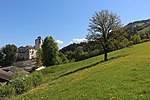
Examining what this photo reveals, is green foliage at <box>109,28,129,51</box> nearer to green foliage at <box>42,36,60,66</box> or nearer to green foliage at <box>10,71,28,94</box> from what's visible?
green foliage at <box>10,71,28,94</box>

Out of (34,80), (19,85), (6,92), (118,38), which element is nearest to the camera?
(6,92)

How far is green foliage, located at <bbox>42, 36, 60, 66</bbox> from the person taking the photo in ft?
388

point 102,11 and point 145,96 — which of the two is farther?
point 102,11

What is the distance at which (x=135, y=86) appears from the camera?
1995 cm

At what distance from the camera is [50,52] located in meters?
118

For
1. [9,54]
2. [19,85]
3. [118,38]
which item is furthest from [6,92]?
[9,54]

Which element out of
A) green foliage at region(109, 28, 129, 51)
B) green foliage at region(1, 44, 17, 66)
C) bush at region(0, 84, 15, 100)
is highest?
green foliage at region(1, 44, 17, 66)

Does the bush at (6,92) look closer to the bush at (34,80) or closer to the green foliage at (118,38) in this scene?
the bush at (34,80)

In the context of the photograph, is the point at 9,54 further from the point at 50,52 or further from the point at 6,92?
the point at 6,92

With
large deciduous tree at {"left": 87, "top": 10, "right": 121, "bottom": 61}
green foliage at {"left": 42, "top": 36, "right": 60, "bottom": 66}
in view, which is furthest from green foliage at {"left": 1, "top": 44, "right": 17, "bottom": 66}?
large deciduous tree at {"left": 87, "top": 10, "right": 121, "bottom": 61}

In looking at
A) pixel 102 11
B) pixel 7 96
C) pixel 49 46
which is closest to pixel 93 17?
pixel 102 11

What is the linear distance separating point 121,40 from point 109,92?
43654 millimetres

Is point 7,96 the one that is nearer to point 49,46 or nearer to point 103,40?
point 103,40

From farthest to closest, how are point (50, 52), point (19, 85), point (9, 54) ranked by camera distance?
point (9, 54) → point (50, 52) → point (19, 85)
